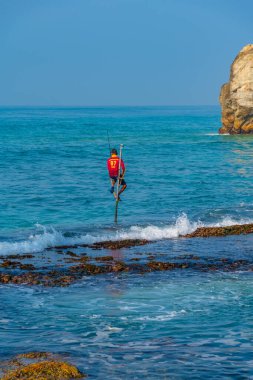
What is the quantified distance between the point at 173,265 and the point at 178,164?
4169cm

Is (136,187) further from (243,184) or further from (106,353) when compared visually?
(106,353)

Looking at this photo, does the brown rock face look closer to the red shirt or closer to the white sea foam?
the red shirt

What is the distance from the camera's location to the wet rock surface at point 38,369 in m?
11.2

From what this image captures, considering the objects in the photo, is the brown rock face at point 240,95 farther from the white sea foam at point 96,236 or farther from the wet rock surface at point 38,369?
the wet rock surface at point 38,369

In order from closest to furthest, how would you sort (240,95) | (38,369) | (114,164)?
(38,369), (114,164), (240,95)

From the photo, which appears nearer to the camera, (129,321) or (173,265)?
(129,321)

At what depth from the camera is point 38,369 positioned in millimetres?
11398

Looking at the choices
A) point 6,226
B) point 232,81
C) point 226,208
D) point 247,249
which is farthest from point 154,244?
point 232,81

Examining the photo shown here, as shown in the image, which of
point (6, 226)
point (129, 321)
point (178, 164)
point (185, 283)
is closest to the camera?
point (129, 321)

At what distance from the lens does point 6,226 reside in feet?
99.4

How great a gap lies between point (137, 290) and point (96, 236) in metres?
9.70

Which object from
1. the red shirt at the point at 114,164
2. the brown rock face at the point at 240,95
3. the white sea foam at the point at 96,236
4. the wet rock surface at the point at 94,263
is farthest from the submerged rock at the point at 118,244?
the brown rock face at the point at 240,95

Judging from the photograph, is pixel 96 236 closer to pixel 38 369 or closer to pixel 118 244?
pixel 118 244

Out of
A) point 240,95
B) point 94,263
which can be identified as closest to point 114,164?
point 94,263
